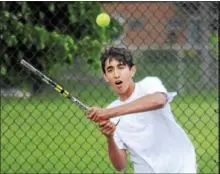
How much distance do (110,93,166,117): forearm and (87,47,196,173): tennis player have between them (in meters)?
0.06

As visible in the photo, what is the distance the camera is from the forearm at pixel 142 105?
4.26 meters

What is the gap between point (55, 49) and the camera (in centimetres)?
767

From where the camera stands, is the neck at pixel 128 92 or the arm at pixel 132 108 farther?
the neck at pixel 128 92

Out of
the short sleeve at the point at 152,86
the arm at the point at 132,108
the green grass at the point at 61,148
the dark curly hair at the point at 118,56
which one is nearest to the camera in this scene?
the arm at the point at 132,108

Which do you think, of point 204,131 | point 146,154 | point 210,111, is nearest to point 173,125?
point 146,154

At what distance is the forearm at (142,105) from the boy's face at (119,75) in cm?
17

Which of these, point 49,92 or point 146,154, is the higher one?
point 49,92

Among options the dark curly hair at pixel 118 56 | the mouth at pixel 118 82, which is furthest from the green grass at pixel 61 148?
the mouth at pixel 118 82

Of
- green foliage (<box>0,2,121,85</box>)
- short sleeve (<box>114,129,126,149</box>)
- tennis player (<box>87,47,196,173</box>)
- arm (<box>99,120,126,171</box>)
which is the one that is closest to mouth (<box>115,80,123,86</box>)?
tennis player (<box>87,47,196,173</box>)

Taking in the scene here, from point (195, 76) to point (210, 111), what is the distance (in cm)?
89

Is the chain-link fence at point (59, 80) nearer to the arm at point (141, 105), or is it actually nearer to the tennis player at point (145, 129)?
the tennis player at point (145, 129)

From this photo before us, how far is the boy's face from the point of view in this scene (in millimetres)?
4434

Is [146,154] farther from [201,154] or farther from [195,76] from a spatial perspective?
[195,76]

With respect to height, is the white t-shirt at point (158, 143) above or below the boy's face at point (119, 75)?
below
